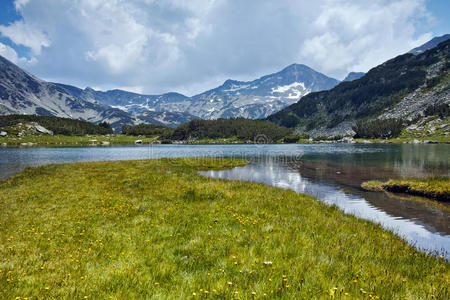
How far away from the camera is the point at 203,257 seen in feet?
24.3

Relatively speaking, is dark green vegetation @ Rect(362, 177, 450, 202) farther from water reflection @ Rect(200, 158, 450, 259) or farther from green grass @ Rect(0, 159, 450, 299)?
green grass @ Rect(0, 159, 450, 299)

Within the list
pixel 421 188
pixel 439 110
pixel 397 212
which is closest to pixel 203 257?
pixel 397 212

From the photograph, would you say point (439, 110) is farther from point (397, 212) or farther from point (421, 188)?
point (397, 212)

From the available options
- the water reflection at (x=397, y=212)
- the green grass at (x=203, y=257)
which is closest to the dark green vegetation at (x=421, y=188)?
the water reflection at (x=397, y=212)

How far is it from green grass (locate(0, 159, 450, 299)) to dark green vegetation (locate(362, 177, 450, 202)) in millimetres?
15182

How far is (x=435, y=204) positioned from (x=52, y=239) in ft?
90.8

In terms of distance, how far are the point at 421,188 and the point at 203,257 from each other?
85.9 ft

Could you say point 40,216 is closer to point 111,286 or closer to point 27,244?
point 27,244

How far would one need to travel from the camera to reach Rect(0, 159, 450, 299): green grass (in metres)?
5.57

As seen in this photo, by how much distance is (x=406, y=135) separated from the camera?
180 meters

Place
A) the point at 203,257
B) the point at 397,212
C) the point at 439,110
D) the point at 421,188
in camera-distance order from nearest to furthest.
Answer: the point at 203,257 < the point at 397,212 < the point at 421,188 < the point at 439,110

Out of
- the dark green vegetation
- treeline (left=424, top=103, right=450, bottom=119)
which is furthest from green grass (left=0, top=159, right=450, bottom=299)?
treeline (left=424, top=103, right=450, bottom=119)

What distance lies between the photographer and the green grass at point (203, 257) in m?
5.57

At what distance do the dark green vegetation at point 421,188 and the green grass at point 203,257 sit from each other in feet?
49.8
